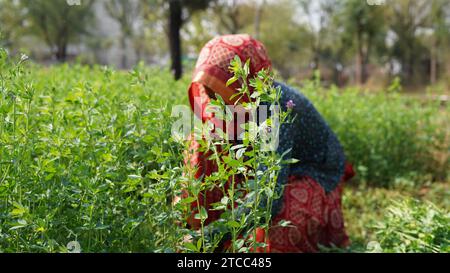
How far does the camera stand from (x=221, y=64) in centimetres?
188

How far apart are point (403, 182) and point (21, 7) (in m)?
23.9

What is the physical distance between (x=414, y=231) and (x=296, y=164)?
23.1 inches

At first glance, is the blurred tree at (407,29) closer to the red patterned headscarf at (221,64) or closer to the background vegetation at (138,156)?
the background vegetation at (138,156)

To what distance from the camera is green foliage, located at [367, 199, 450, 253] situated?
1.93 m

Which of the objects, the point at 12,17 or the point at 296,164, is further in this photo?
the point at 12,17

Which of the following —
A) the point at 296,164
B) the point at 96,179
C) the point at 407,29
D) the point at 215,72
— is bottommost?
the point at 296,164

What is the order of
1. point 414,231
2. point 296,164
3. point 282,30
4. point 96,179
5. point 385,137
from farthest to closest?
point 282,30 < point 385,137 < point 296,164 < point 414,231 < point 96,179

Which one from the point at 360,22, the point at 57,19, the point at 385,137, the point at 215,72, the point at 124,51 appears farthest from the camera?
the point at 124,51

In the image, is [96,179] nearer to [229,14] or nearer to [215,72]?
[215,72]

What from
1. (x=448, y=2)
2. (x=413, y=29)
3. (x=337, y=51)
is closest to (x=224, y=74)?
(x=448, y=2)

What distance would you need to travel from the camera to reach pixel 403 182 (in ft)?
13.1

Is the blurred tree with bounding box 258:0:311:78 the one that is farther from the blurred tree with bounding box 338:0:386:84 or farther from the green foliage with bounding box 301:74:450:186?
the green foliage with bounding box 301:74:450:186

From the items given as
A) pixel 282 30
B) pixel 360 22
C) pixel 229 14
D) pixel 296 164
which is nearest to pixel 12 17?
pixel 229 14

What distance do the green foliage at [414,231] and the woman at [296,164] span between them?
0.84 feet
